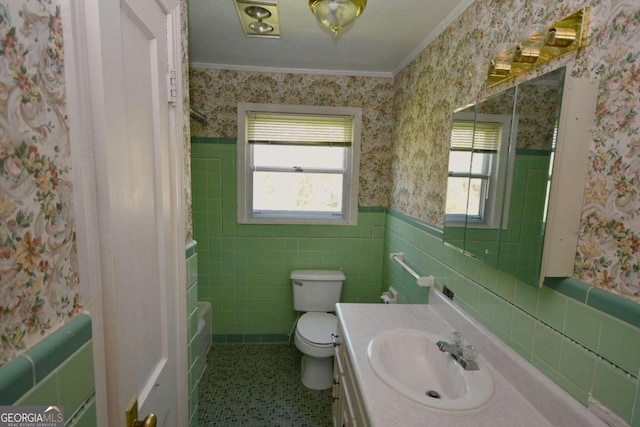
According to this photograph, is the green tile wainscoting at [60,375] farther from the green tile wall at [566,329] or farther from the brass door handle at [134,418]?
the green tile wall at [566,329]

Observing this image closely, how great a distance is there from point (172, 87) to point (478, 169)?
47.4 inches

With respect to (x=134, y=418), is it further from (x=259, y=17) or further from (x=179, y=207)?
(x=259, y=17)

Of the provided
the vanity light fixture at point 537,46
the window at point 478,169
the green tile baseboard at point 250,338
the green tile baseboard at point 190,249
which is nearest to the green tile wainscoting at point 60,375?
the green tile baseboard at point 190,249

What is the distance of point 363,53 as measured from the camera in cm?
223

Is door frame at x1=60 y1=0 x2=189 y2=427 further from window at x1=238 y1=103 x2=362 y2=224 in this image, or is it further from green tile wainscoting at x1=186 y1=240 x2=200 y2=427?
window at x1=238 y1=103 x2=362 y2=224

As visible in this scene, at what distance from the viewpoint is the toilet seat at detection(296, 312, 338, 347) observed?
2217mm

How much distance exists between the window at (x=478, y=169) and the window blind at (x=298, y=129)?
1271 mm

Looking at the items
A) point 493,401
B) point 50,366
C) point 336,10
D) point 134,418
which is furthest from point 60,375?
point 336,10

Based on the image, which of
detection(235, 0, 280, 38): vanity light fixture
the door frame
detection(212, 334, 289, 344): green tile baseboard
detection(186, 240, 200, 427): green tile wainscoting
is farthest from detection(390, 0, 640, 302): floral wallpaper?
detection(212, 334, 289, 344): green tile baseboard

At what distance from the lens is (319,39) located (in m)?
2.02

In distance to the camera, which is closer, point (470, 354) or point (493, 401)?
point (493, 401)

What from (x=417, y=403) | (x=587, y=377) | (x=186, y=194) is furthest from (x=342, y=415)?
(x=186, y=194)

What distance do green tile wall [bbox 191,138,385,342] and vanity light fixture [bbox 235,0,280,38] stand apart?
3.53ft

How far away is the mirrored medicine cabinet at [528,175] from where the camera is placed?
890 mm
